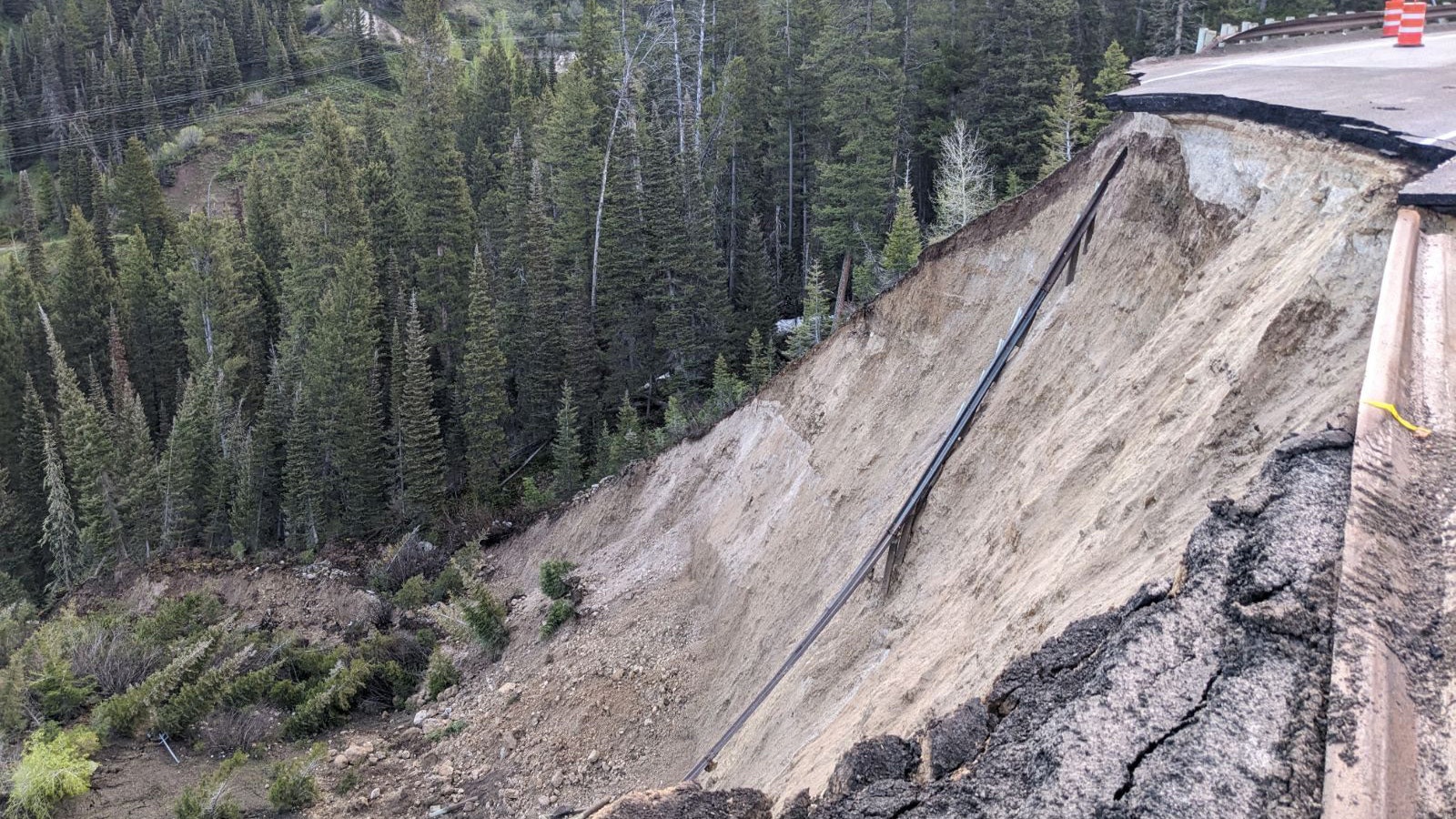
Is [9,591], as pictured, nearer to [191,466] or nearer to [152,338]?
[191,466]

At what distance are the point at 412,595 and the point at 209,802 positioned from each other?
440 inches

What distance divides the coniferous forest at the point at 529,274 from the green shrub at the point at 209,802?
13921 mm

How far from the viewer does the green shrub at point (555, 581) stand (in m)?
19.7

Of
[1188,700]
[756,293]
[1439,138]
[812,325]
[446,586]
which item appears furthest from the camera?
[756,293]

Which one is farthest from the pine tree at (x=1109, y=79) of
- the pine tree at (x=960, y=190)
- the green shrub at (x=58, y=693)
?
the green shrub at (x=58, y=693)

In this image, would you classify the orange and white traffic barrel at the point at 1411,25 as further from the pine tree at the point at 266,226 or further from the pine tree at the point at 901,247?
the pine tree at the point at 266,226

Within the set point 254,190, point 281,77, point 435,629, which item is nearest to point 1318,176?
point 435,629

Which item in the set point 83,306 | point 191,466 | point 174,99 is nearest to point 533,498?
point 191,466

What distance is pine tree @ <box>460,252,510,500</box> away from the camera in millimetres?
34969

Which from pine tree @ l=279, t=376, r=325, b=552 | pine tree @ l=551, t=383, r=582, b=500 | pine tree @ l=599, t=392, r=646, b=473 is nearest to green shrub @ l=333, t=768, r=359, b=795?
pine tree @ l=599, t=392, r=646, b=473

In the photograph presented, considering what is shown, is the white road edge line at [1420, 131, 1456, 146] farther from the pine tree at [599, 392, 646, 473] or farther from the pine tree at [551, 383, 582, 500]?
the pine tree at [551, 383, 582, 500]

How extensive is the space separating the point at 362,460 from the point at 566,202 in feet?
43.7

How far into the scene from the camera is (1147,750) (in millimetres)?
3260

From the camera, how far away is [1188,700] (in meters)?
3.35
